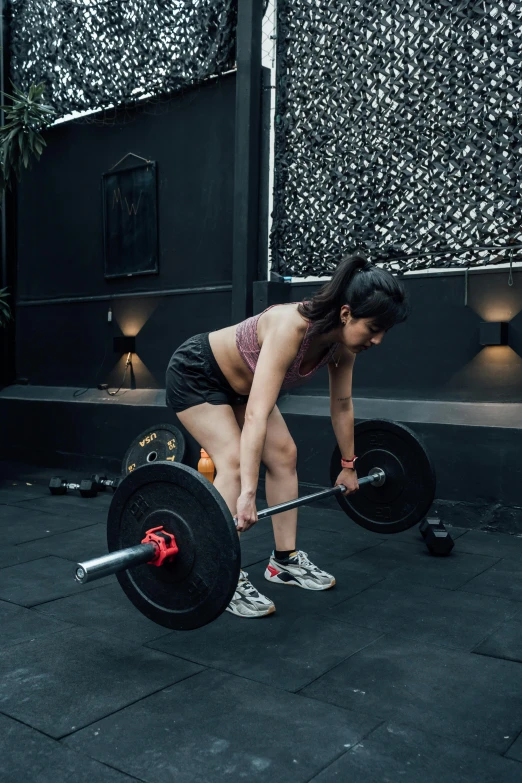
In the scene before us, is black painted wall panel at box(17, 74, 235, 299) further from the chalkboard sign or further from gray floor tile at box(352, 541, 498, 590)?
gray floor tile at box(352, 541, 498, 590)

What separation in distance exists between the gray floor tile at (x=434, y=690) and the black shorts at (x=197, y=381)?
3.21ft

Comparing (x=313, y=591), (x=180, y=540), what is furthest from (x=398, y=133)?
(x=180, y=540)

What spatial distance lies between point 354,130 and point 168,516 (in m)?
2.97

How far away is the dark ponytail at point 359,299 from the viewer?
208 cm

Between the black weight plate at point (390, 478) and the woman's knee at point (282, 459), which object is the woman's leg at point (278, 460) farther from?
the black weight plate at point (390, 478)

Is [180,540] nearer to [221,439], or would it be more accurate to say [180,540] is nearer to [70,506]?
[221,439]

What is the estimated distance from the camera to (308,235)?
4340mm

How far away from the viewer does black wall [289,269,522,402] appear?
364cm

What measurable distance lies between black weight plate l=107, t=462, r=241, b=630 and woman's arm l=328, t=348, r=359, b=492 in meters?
0.92

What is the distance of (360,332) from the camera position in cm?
214

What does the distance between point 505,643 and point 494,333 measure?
6.04 feet

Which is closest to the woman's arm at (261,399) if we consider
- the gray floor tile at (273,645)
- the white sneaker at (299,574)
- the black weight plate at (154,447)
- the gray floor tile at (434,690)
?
the gray floor tile at (273,645)

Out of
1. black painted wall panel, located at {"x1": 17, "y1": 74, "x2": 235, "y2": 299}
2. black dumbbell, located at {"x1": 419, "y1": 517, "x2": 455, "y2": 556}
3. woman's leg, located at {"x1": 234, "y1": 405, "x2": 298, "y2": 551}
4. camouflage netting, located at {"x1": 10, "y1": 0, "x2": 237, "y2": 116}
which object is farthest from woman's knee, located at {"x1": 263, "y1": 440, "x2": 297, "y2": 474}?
camouflage netting, located at {"x1": 10, "y1": 0, "x2": 237, "y2": 116}

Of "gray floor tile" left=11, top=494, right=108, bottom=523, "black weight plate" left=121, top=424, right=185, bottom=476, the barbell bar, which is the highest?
the barbell bar
